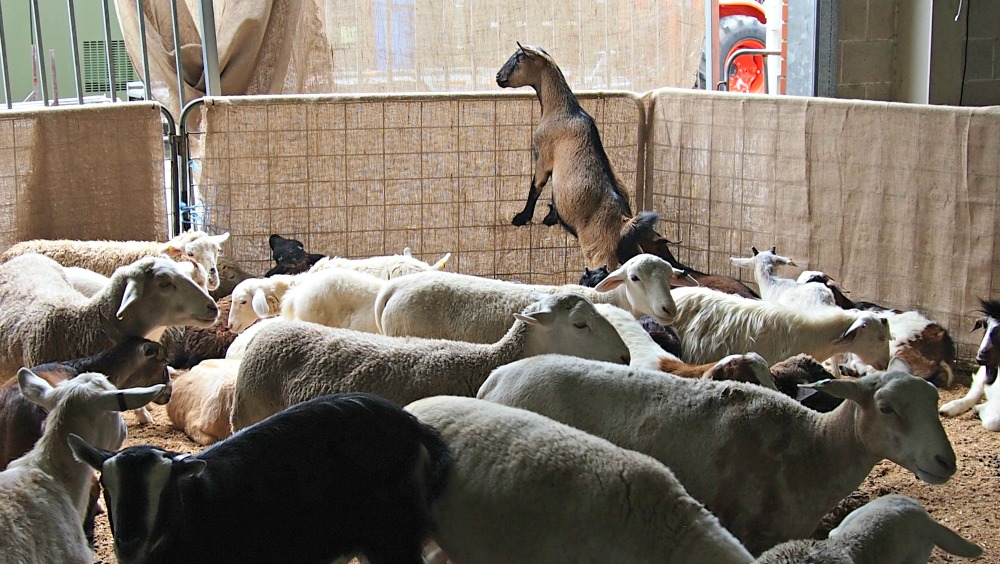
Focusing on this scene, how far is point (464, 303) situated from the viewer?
585 centimetres

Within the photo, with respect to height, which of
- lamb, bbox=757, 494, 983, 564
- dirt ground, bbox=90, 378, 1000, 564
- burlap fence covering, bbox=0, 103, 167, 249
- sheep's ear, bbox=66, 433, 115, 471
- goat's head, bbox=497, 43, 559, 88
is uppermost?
goat's head, bbox=497, 43, 559, 88

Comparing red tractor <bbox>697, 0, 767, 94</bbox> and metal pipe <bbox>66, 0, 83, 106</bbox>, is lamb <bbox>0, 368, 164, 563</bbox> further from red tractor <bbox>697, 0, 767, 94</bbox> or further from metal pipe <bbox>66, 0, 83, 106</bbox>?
red tractor <bbox>697, 0, 767, 94</bbox>

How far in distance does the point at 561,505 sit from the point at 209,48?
672 centimetres

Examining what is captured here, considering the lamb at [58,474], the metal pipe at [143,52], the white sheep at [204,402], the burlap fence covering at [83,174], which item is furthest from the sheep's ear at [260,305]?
the lamb at [58,474]

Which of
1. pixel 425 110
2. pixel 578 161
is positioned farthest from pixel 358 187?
pixel 578 161

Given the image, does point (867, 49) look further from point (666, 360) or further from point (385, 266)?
point (666, 360)

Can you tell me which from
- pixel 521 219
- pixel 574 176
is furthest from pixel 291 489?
pixel 521 219

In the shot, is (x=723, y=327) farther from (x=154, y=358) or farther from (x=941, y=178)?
(x=154, y=358)

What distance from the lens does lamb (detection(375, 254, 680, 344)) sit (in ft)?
18.9

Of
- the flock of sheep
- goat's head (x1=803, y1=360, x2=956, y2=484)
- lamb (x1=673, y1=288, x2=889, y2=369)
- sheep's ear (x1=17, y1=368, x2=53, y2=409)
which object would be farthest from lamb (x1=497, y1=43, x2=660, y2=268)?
sheep's ear (x1=17, y1=368, x2=53, y2=409)

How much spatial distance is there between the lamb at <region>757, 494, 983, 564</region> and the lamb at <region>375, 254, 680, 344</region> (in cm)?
259

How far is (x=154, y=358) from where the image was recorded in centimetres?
548

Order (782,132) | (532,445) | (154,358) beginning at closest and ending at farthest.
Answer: (532,445) → (154,358) → (782,132)

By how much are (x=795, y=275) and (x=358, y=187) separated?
3606 millimetres
